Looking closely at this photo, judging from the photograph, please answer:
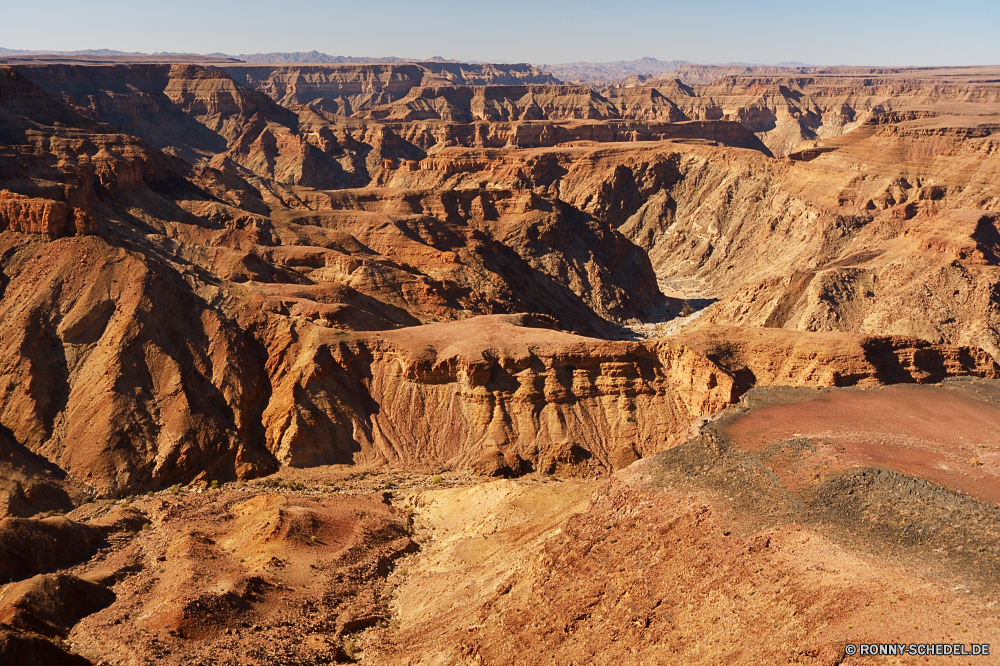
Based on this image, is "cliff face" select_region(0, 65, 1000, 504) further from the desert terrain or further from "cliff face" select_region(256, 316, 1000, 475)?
the desert terrain

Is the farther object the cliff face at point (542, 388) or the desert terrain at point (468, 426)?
the cliff face at point (542, 388)

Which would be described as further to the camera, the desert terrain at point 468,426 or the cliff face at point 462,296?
the cliff face at point 462,296

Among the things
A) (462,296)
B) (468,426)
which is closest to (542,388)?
(468,426)

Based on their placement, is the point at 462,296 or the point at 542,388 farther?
the point at 462,296

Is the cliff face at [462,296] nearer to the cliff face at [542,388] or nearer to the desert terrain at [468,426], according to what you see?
the cliff face at [542,388]

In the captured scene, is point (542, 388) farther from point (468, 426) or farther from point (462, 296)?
point (462, 296)

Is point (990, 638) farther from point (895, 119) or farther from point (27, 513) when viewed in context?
point (895, 119)

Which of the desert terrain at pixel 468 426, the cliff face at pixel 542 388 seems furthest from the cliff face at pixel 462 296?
the desert terrain at pixel 468 426

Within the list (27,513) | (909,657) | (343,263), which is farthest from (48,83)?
(909,657)
